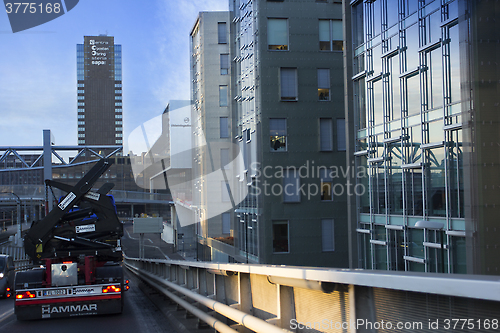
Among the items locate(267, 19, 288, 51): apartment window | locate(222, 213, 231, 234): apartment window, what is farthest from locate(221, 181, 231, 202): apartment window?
locate(267, 19, 288, 51): apartment window

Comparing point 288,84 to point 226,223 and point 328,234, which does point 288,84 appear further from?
point 226,223

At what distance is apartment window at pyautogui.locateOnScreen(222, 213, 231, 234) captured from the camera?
135 feet

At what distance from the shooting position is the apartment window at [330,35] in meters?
26.0

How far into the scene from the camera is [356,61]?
18156mm

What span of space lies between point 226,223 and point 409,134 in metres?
28.1

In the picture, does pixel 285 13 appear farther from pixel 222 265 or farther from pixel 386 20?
pixel 222 265

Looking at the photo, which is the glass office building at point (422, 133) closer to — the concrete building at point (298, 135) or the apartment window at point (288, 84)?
the concrete building at point (298, 135)

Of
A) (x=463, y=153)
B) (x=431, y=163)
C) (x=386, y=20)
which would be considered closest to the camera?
(x=463, y=153)

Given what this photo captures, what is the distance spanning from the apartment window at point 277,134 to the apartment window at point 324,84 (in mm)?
2524

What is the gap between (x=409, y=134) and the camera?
48.0 ft

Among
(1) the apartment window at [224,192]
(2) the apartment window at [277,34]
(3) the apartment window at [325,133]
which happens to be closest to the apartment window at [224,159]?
(1) the apartment window at [224,192]

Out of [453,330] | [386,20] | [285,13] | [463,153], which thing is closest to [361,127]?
[386,20]

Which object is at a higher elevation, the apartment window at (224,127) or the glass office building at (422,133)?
the apartment window at (224,127)

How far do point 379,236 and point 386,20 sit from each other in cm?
734
